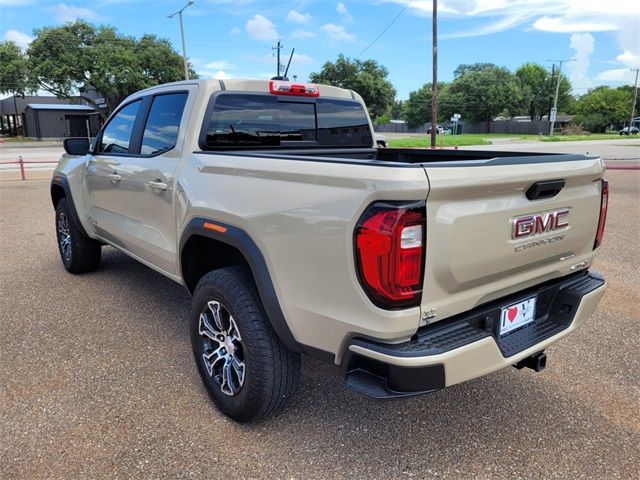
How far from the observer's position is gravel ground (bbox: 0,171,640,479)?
239 cm

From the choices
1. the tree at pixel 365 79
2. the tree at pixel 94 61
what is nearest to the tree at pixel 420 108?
the tree at pixel 365 79

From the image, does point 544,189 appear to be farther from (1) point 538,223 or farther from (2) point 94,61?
(2) point 94,61

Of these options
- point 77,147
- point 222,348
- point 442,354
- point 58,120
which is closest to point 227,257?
point 222,348

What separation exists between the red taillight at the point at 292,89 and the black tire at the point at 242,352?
151 cm

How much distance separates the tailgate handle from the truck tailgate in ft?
0.05

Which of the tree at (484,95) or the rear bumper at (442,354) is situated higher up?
the tree at (484,95)

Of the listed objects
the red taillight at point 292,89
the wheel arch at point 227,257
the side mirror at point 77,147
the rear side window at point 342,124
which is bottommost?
the wheel arch at point 227,257

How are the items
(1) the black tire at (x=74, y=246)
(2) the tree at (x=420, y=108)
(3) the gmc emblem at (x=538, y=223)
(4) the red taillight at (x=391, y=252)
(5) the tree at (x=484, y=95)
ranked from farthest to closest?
(2) the tree at (x=420, y=108) → (5) the tree at (x=484, y=95) → (1) the black tire at (x=74, y=246) → (3) the gmc emblem at (x=538, y=223) → (4) the red taillight at (x=391, y=252)

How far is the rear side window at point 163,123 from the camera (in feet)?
11.0

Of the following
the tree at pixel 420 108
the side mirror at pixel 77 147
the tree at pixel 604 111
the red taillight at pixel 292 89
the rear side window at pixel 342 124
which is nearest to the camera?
the red taillight at pixel 292 89

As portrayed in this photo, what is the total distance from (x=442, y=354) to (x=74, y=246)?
4417 mm

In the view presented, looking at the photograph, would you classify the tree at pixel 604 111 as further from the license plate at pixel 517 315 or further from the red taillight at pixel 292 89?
the license plate at pixel 517 315

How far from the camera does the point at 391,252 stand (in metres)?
1.88

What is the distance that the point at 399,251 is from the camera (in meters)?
1.88
